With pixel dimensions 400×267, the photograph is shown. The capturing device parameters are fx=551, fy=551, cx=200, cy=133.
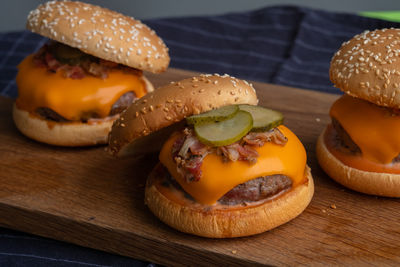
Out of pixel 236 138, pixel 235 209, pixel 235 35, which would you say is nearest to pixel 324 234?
pixel 235 209

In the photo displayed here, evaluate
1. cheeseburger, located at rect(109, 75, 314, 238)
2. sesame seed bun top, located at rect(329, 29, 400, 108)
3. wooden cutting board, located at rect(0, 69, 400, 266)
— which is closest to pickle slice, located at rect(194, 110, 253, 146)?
cheeseburger, located at rect(109, 75, 314, 238)

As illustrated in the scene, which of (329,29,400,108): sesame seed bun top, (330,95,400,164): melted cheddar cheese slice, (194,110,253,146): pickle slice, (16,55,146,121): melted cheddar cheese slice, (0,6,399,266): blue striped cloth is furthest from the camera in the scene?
(0,6,399,266): blue striped cloth

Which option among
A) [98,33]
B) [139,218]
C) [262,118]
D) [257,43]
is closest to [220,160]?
[262,118]

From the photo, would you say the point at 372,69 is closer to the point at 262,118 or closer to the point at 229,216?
the point at 262,118

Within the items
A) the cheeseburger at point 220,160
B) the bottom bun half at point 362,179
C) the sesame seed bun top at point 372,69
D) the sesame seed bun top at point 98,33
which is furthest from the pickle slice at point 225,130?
the sesame seed bun top at point 98,33

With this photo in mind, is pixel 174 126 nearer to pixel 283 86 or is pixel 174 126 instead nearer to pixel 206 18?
pixel 283 86

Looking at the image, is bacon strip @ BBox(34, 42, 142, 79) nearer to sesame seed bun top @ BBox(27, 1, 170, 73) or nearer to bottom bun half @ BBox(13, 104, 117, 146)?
sesame seed bun top @ BBox(27, 1, 170, 73)

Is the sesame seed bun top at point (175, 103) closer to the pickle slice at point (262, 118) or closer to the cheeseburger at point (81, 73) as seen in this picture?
the pickle slice at point (262, 118)
